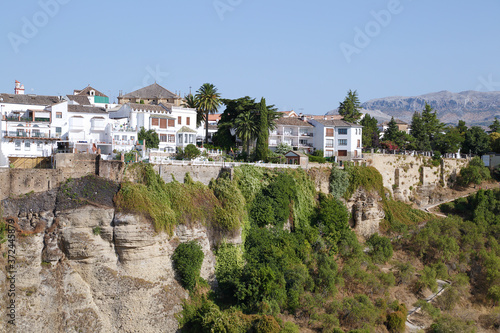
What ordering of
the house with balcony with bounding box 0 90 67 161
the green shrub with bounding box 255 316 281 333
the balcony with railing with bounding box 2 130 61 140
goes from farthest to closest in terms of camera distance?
the balcony with railing with bounding box 2 130 61 140, the house with balcony with bounding box 0 90 67 161, the green shrub with bounding box 255 316 281 333

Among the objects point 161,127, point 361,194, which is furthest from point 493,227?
point 161,127

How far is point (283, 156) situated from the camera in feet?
191

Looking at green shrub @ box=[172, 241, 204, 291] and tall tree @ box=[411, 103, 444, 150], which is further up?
tall tree @ box=[411, 103, 444, 150]

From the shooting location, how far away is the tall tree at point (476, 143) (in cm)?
7881

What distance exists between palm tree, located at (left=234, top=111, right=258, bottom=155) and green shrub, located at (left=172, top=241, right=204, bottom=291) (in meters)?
17.3

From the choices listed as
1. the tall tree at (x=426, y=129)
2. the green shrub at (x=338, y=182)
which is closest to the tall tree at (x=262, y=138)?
Result: the green shrub at (x=338, y=182)

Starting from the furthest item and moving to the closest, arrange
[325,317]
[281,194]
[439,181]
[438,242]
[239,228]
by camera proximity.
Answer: [439,181]
[438,242]
[281,194]
[239,228]
[325,317]

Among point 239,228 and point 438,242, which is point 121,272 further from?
point 438,242

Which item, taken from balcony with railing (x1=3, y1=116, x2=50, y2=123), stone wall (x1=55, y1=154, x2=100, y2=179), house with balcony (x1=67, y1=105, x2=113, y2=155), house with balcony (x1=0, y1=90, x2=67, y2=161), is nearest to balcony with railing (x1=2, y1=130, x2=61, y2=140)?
house with balcony (x1=0, y1=90, x2=67, y2=161)

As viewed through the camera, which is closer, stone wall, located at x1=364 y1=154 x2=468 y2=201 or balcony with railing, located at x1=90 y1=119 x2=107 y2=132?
balcony with railing, located at x1=90 y1=119 x2=107 y2=132

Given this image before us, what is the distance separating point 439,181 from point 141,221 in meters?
45.5

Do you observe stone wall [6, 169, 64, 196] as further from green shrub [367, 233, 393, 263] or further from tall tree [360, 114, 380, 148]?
tall tree [360, 114, 380, 148]

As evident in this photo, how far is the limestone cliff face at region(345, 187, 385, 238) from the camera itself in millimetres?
57969

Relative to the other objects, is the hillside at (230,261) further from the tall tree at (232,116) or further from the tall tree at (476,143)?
the tall tree at (476,143)
